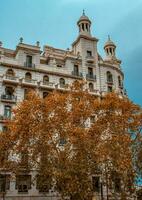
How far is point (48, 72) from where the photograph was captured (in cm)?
4350

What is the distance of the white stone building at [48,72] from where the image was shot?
1510 inches

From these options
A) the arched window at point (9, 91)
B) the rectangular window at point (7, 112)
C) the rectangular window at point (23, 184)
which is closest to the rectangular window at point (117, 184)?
the rectangular window at point (23, 184)

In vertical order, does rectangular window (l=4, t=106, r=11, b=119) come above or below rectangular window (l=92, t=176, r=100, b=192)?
above

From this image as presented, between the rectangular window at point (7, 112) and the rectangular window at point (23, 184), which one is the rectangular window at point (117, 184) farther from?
the rectangular window at point (7, 112)

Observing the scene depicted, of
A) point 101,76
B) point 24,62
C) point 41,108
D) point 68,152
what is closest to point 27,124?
point 41,108

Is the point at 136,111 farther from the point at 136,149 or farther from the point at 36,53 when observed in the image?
the point at 36,53

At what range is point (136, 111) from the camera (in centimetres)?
3228

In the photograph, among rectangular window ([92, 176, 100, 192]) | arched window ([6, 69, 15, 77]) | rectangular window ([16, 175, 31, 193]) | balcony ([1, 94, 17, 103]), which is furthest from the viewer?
arched window ([6, 69, 15, 77])

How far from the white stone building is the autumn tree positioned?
6.67m

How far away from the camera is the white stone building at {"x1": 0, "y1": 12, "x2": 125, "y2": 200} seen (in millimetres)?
38344

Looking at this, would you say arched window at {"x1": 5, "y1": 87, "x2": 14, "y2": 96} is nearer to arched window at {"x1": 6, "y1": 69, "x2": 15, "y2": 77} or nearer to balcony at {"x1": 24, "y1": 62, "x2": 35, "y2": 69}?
arched window at {"x1": 6, "y1": 69, "x2": 15, "y2": 77}

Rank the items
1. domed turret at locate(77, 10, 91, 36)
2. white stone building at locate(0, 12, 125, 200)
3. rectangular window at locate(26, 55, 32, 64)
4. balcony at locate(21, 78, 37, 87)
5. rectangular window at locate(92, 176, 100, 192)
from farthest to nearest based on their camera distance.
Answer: domed turret at locate(77, 10, 91, 36)
rectangular window at locate(26, 55, 32, 64)
balcony at locate(21, 78, 37, 87)
white stone building at locate(0, 12, 125, 200)
rectangular window at locate(92, 176, 100, 192)

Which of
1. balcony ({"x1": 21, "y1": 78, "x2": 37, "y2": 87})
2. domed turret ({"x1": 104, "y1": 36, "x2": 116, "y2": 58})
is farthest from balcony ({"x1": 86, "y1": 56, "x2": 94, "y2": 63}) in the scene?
balcony ({"x1": 21, "y1": 78, "x2": 37, "y2": 87})

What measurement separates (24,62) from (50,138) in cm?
1649
